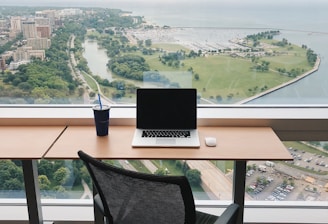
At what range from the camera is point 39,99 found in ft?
9.12

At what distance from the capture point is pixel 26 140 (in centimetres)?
228

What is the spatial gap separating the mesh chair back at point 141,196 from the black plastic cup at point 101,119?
0.71 meters

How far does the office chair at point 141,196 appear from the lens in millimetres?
1400

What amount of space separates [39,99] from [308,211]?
2.11 metres

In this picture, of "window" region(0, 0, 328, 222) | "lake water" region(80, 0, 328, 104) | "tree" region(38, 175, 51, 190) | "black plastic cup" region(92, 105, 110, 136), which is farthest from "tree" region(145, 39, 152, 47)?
"tree" region(38, 175, 51, 190)

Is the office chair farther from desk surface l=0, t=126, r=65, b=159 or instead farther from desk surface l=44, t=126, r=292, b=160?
desk surface l=0, t=126, r=65, b=159

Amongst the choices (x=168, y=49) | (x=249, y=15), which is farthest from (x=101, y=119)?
(x=249, y=15)

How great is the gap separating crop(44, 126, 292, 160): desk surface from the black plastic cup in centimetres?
4

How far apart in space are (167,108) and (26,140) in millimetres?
864

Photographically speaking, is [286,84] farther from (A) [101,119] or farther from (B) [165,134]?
(A) [101,119]

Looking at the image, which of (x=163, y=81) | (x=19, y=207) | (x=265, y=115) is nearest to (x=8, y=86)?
(x=19, y=207)

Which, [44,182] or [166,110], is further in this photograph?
[44,182]

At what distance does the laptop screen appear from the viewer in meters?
2.36

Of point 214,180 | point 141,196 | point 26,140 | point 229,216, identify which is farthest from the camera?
point 214,180
